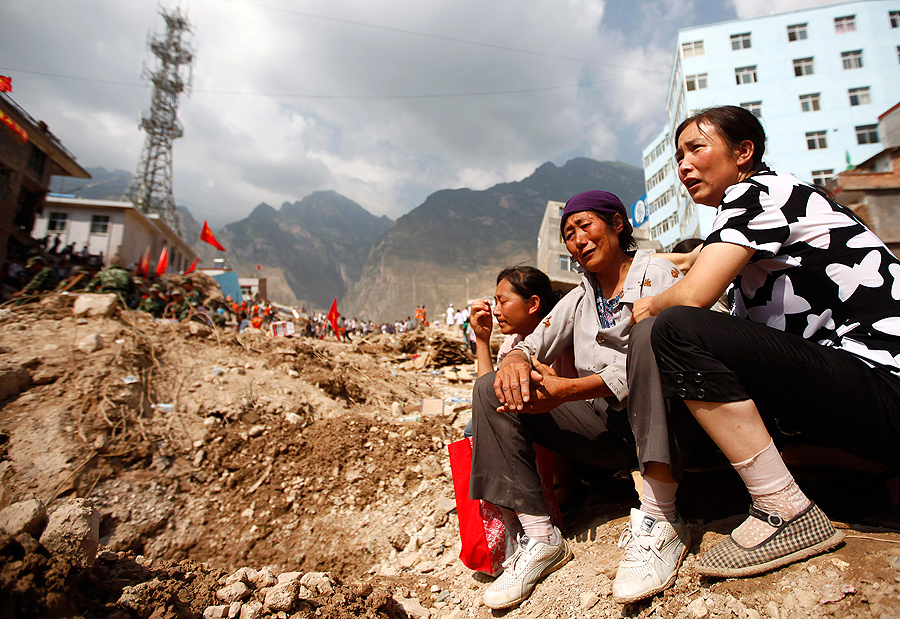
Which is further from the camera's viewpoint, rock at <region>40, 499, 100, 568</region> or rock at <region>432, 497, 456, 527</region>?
rock at <region>432, 497, 456, 527</region>

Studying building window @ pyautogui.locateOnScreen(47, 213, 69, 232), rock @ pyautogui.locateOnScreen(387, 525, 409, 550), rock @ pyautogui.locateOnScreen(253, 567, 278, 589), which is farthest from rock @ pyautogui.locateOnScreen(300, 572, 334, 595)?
building window @ pyautogui.locateOnScreen(47, 213, 69, 232)

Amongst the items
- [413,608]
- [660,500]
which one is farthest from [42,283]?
[660,500]

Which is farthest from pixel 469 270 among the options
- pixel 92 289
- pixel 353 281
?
pixel 92 289

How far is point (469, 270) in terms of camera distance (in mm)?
115688

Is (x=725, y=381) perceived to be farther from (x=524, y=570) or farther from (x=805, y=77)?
(x=805, y=77)

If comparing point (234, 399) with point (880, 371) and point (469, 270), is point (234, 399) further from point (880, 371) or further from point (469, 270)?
point (469, 270)

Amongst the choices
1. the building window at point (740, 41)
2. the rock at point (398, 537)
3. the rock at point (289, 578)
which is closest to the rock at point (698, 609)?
the rock at point (289, 578)

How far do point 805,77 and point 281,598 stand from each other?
35.1 metres

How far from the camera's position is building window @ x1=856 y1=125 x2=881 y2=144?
75.5 feet

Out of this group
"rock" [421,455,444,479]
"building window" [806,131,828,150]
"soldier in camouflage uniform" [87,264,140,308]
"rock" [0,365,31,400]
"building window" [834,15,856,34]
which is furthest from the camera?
"building window" [834,15,856,34]

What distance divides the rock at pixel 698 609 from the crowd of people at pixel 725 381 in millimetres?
84

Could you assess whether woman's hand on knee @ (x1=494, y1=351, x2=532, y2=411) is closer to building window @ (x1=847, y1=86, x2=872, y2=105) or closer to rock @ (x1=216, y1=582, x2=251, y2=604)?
rock @ (x1=216, y1=582, x2=251, y2=604)

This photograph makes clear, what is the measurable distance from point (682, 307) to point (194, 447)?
385 centimetres

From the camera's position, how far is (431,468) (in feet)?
10.6
